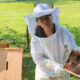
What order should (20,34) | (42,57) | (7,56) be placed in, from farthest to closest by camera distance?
(20,34) → (7,56) → (42,57)

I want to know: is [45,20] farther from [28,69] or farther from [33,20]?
[28,69]

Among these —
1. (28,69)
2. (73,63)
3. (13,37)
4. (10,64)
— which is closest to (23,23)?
(13,37)

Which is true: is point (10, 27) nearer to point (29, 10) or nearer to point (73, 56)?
point (29, 10)

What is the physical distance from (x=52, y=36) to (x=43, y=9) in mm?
263

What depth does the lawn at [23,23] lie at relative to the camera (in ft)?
16.8

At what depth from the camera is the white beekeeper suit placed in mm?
2324

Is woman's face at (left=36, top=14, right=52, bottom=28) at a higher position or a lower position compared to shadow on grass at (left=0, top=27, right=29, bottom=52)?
higher

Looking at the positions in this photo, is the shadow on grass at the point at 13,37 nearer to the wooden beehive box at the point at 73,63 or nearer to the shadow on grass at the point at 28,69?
the shadow on grass at the point at 28,69

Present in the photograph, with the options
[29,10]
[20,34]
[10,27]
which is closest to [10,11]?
[29,10]

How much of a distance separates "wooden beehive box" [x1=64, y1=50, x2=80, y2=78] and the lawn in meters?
2.07

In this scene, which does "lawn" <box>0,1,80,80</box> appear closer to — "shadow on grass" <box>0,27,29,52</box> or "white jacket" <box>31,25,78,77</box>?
"shadow on grass" <box>0,27,29,52</box>

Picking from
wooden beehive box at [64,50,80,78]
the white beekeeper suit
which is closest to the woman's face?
the white beekeeper suit

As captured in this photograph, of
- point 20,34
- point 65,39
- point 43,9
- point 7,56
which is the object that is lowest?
point 20,34

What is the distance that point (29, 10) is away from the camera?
29.1 ft
